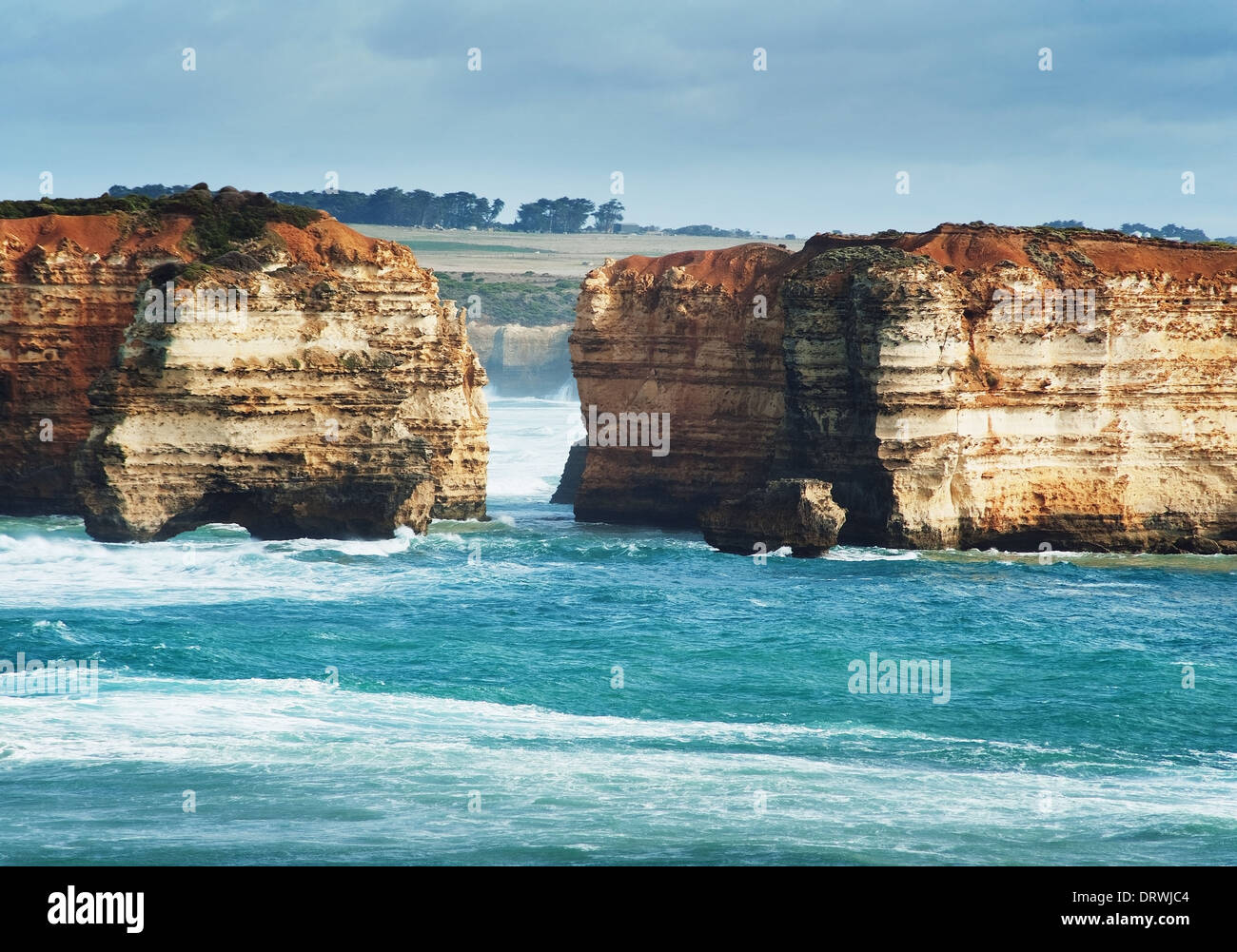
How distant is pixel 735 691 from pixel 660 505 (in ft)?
74.6

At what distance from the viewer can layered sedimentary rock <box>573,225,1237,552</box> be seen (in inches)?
1857

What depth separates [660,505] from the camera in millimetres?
56062

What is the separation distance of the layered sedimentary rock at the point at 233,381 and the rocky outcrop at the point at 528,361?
271 feet

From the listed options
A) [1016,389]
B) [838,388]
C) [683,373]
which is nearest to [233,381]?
[683,373]

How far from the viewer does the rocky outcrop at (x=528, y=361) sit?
449 ft

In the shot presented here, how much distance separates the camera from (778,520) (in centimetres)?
4766

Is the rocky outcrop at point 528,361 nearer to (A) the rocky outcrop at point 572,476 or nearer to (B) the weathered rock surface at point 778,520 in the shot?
(A) the rocky outcrop at point 572,476

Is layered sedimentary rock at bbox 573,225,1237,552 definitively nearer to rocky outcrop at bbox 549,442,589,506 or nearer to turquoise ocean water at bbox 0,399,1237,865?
turquoise ocean water at bbox 0,399,1237,865

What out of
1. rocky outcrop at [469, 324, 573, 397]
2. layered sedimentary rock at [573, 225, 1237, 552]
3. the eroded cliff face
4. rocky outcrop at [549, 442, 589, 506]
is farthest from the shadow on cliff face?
rocky outcrop at [469, 324, 573, 397]

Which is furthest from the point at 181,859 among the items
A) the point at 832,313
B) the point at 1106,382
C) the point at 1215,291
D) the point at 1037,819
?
the point at 1215,291

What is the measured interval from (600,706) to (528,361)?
10795cm

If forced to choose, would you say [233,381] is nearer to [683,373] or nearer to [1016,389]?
[683,373]

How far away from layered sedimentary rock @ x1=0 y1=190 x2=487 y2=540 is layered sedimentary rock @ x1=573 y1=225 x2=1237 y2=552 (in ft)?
35.4
